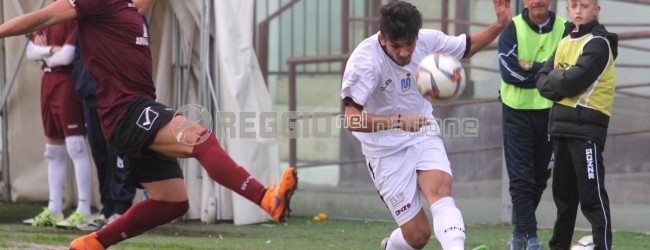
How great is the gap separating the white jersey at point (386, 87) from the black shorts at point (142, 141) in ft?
3.73

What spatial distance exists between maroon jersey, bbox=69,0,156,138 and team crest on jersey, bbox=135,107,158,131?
0.50ft

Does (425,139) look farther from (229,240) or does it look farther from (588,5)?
(229,240)

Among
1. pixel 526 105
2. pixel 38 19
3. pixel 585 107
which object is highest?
pixel 38 19

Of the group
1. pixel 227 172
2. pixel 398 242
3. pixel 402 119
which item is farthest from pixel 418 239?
pixel 227 172

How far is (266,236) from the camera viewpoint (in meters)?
9.76

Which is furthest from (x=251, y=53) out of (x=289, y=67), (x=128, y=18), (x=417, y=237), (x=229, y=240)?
(x=417, y=237)

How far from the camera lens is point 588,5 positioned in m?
7.27

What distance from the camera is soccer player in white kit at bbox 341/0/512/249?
6367 millimetres

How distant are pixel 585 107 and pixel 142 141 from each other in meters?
2.76

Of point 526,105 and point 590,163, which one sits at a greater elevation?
point 526,105

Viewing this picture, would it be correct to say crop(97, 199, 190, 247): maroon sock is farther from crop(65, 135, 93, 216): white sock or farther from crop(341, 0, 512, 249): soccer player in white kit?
crop(65, 135, 93, 216): white sock

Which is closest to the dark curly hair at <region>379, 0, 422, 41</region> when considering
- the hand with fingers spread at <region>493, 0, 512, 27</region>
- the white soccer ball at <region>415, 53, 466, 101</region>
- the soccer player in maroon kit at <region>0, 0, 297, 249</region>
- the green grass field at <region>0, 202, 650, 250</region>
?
the white soccer ball at <region>415, 53, 466, 101</region>

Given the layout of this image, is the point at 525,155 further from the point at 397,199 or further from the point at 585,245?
the point at 397,199

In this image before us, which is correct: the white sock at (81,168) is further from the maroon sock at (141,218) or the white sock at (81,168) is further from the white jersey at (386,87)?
the white jersey at (386,87)
